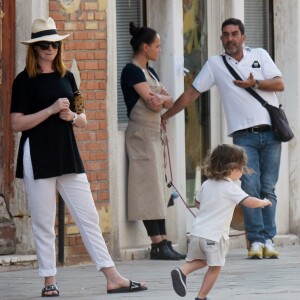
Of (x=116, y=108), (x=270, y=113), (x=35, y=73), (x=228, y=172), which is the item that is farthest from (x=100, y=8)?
(x=228, y=172)

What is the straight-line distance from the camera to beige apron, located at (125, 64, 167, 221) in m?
12.7

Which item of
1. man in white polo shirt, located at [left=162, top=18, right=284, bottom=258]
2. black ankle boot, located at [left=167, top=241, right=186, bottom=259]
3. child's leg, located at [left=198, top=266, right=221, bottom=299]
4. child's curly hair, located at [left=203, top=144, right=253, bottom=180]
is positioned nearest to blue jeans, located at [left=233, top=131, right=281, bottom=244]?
man in white polo shirt, located at [left=162, top=18, right=284, bottom=258]

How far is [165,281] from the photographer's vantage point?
11.0 m

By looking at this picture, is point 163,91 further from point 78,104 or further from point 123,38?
point 78,104

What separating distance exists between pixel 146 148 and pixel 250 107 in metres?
0.97

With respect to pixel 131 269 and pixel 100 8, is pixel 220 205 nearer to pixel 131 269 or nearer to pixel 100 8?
pixel 131 269

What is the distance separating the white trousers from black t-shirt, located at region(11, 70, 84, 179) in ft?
0.22

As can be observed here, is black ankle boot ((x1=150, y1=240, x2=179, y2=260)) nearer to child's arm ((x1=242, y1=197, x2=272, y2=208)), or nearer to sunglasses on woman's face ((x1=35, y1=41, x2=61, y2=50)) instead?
sunglasses on woman's face ((x1=35, y1=41, x2=61, y2=50))

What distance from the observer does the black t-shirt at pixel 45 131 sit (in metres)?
9.93

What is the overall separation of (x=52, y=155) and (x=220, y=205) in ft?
4.20

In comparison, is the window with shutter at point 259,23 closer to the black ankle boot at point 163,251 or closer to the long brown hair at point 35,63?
the black ankle boot at point 163,251

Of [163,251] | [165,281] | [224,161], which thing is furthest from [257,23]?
[224,161]

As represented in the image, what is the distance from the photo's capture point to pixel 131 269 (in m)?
12.1

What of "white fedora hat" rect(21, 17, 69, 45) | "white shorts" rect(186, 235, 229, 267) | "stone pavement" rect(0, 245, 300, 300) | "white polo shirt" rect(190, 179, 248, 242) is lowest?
"stone pavement" rect(0, 245, 300, 300)
